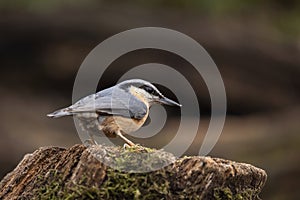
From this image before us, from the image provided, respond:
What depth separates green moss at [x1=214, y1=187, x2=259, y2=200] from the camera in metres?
3.50

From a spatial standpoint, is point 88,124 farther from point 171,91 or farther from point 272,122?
point 272,122

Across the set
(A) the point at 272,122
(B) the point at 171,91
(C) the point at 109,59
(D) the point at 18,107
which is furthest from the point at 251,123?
(D) the point at 18,107

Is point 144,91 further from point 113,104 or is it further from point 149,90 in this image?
point 113,104

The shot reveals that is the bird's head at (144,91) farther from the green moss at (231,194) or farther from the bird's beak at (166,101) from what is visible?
the green moss at (231,194)

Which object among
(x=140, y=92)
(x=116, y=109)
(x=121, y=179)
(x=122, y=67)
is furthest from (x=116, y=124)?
(x=122, y=67)

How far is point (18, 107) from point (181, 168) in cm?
783

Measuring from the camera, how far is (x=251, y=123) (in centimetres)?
1088

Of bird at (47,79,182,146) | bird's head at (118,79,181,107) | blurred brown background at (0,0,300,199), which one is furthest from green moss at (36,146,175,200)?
blurred brown background at (0,0,300,199)

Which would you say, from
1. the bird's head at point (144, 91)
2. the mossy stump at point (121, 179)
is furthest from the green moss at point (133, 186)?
the bird's head at point (144, 91)

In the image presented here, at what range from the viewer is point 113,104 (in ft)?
14.1

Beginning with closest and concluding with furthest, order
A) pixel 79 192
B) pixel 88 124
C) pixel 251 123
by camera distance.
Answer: pixel 79 192 < pixel 88 124 < pixel 251 123

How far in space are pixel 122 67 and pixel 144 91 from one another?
6478mm

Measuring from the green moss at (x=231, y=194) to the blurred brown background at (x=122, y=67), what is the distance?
6.46 meters

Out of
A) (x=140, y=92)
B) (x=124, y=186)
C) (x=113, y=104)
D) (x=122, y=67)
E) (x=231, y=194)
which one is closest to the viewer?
(x=124, y=186)
